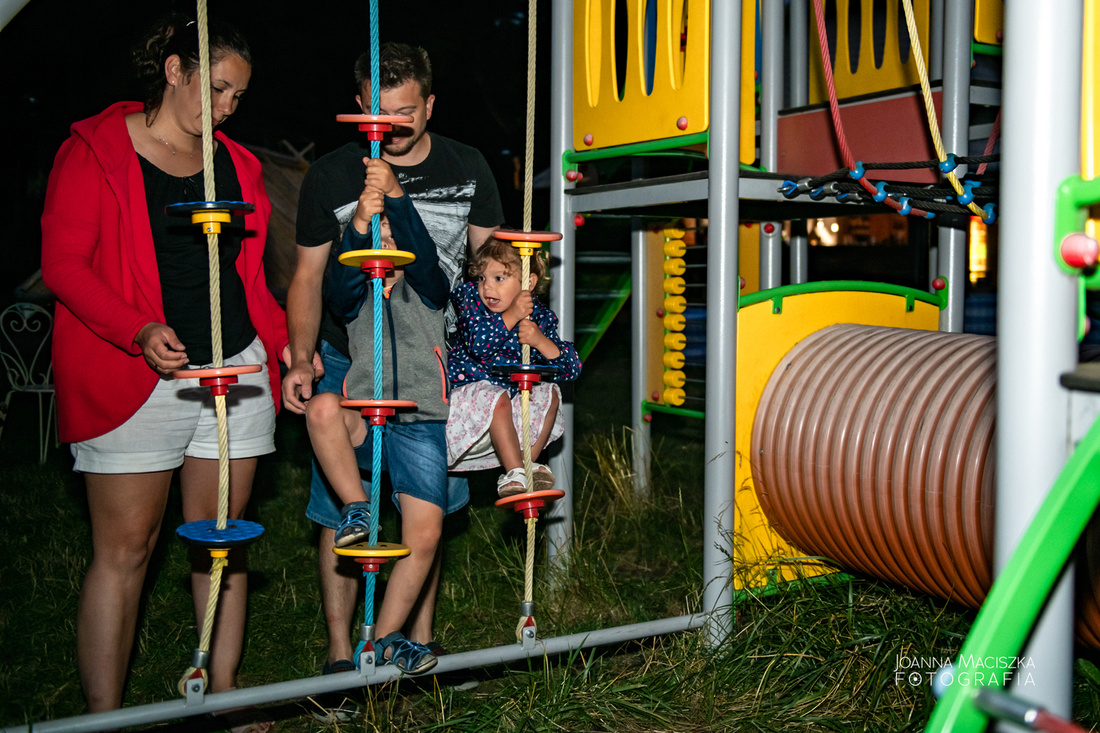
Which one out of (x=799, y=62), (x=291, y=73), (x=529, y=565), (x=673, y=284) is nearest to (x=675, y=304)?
(x=673, y=284)

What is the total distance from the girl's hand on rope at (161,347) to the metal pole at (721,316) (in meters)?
1.41

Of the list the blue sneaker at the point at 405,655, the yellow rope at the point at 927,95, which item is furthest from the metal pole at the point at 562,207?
the yellow rope at the point at 927,95

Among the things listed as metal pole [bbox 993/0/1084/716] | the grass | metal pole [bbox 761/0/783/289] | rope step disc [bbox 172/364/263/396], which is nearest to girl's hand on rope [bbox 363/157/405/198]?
rope step disc [bbox 172/364/263/396]

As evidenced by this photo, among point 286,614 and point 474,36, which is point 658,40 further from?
point 474,36

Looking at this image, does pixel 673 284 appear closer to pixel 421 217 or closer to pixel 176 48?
pixel 421 217

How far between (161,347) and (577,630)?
1.61 meters

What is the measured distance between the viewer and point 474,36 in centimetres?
1054

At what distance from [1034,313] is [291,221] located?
6.55 m

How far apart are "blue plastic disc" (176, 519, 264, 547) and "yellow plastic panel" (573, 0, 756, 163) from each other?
163 centimetres

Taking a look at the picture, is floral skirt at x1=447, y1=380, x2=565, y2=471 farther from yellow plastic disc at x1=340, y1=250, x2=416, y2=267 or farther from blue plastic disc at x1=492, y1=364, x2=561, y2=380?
yellow plastic disc at x1=340, y1=250, x2=416, y2=267

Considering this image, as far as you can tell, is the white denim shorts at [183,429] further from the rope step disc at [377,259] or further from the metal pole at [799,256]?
the metal pole at [799,256]

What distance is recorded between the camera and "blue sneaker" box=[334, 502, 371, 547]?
7.64ft

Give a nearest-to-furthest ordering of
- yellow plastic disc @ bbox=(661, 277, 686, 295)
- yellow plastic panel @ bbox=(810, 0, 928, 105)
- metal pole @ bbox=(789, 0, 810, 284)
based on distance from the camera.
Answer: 1. yellow plastic panel @ bbox=(810, 0, 928, 105)
2. yellow plastic disc @ bbox=(661, 277, 686, 295)
3. metal pole @ bbox=(789, 0, 810, 284)

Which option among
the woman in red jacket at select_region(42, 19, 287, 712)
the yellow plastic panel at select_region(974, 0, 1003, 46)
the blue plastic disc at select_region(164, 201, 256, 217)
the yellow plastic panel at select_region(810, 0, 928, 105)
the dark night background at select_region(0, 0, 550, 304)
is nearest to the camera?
the blue plastic disc at select_region(164, 201, 256, 217)
